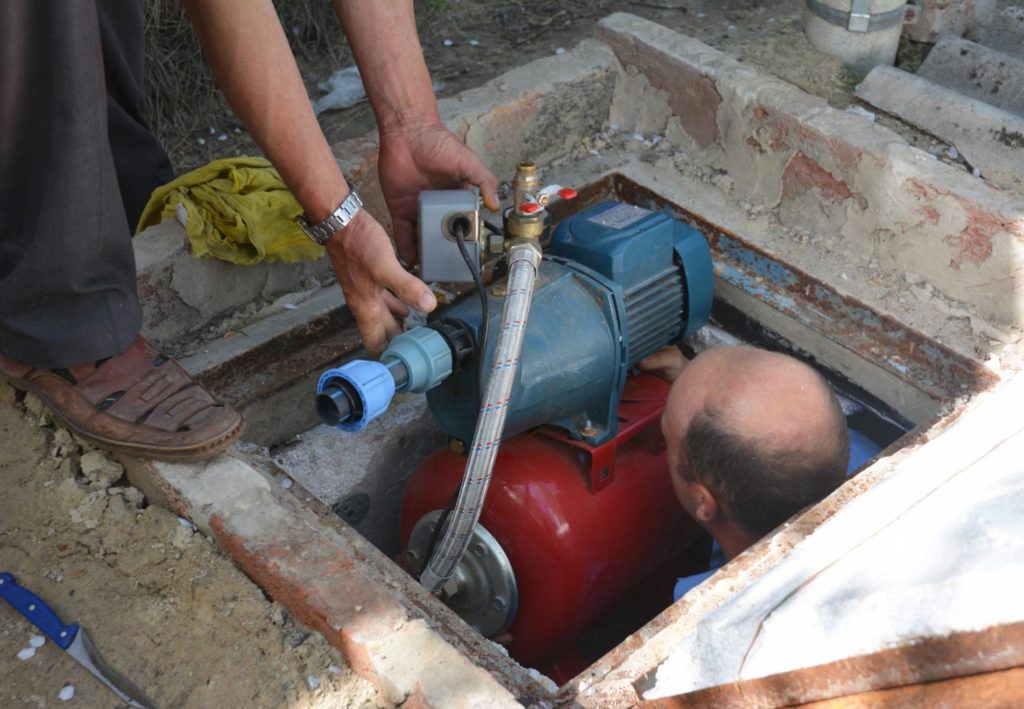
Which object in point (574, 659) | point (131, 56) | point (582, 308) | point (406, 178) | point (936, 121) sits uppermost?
point (131, 56)

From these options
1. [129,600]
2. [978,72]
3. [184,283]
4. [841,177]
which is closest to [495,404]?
[129,600]

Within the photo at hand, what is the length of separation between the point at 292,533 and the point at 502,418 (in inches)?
16.3

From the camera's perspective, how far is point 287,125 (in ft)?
6.25

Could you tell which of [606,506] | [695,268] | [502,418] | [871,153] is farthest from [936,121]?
[502,418]

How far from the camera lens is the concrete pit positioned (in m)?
1.94

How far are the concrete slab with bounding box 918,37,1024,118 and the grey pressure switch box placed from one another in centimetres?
188

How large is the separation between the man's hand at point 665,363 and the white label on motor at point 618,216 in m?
0.34

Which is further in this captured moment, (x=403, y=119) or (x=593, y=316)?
(x=403, y=119)

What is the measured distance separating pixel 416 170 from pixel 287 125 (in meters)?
0.44

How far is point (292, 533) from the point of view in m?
1.80

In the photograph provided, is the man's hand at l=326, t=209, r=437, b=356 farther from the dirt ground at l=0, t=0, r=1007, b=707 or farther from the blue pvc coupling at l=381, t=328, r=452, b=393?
the dirt ground at l=0, t=0, r=1007, b=707

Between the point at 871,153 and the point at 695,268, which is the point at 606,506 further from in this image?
the point at 871,153

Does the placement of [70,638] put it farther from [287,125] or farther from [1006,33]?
[1006,33]

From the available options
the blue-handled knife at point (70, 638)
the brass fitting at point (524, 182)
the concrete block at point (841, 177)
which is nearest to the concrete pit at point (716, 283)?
the concrete block at point (841, 177)
